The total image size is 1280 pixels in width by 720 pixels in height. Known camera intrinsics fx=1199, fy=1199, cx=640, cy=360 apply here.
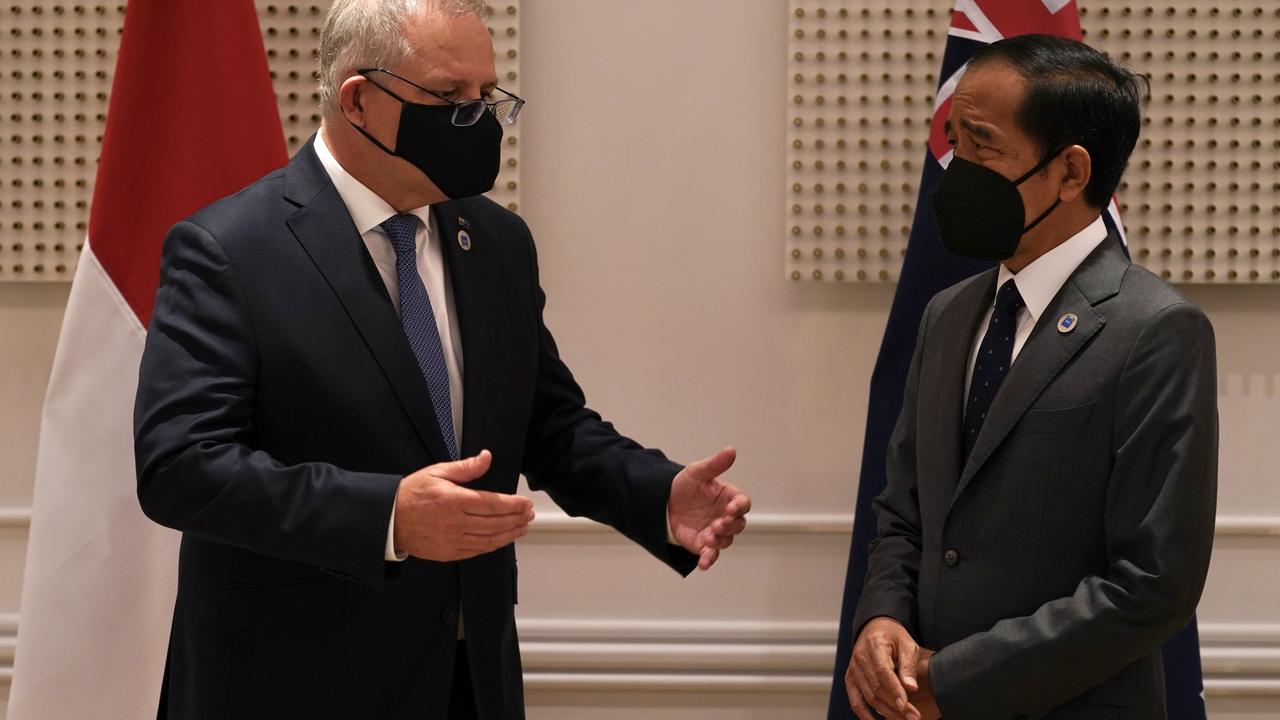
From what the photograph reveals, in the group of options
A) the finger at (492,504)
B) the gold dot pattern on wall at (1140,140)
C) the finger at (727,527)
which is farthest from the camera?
the gold dot pattern on wall at (1140,140)

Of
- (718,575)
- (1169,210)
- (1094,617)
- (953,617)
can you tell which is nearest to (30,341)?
(718,575)

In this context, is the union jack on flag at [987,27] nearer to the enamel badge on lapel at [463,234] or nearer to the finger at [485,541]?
the enamel badge on lapel at [463,234]

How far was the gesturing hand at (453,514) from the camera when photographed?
1547 millimetres

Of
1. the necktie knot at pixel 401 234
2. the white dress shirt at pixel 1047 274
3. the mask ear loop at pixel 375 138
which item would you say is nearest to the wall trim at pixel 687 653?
the white dress shirt at pixel 1047 274

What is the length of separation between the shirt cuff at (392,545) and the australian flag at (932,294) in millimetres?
1248

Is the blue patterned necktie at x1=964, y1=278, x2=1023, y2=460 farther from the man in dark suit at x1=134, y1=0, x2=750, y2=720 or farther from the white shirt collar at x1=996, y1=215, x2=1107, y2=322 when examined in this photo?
the man in dark suit at x1=134, y1=0, x2=750, y2=720

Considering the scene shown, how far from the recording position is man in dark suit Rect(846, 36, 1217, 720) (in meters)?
1.71

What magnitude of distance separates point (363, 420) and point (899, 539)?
920 millimetres

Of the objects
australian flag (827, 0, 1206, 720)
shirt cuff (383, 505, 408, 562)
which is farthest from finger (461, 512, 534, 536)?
australian flag (827, 0, 1206, 720)

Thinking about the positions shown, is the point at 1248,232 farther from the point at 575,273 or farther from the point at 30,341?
the point at 30,341

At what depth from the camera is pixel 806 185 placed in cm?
301

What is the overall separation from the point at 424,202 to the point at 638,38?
1.27m

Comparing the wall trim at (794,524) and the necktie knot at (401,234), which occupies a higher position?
the necktie knot at (401,234)

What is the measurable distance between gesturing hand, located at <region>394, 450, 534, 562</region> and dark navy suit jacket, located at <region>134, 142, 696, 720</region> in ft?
0.14
